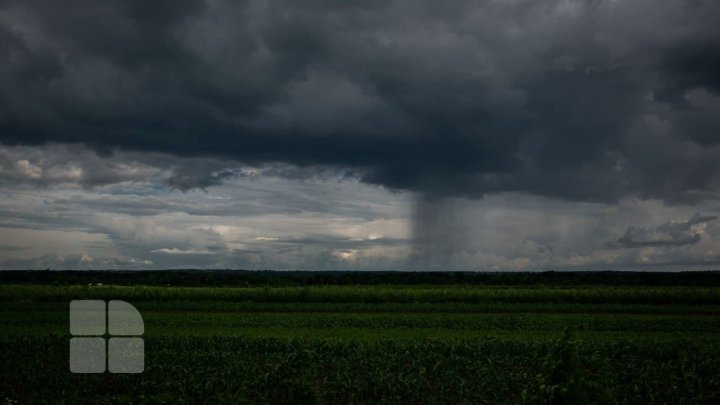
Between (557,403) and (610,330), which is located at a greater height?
(557,403)

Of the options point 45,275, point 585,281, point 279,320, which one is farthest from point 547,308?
point 45,275

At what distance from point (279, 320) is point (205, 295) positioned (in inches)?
752

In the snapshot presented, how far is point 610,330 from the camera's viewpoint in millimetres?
36219

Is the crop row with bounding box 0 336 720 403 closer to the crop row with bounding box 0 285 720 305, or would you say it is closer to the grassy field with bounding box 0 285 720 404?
the grassy field with bounding box 0 285 720 404

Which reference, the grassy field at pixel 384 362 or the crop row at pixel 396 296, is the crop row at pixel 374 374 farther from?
the crop row at pixel 396 296

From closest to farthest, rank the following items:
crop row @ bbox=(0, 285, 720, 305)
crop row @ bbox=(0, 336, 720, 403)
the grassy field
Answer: the grassy field < crop row @ bbox=(0, 336, 720, 403) < crop row @ bbox=(0, 285, 720, 305)

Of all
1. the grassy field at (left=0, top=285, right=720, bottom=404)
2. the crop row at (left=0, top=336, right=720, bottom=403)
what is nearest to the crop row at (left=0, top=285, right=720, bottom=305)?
the grassy field at (left=0, top=285, right=720, bottom=404)

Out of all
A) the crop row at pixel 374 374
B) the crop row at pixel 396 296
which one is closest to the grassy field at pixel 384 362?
the crop row at pixel 374 374

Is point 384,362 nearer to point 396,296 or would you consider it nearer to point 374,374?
point 374,374

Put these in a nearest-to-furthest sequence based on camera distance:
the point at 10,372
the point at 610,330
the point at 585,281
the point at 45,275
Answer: the point at 10,372 < the point at 610,330 < the point at 585,281 < the point at 45,275

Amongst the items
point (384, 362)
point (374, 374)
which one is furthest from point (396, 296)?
point (374, 374)

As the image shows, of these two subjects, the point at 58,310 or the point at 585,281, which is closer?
the point at 58,310

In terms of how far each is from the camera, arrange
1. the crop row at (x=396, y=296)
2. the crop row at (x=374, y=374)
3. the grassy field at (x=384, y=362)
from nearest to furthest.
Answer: the grassy field at (x=384, y=362) < the crop row at (x=374, y=374) < the crop row at (x=396, y=296)

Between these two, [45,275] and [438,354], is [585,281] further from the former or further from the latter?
[45,275]
